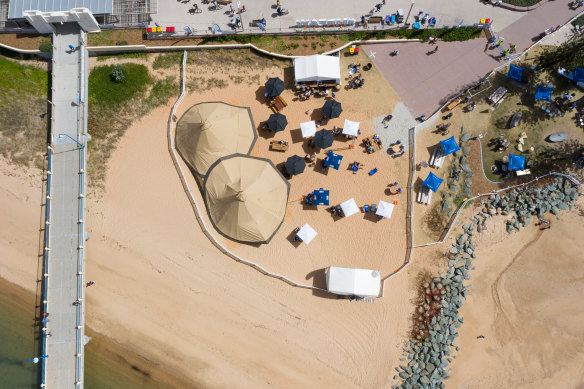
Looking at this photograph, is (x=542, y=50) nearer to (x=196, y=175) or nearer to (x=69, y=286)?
(x=196, y=175)

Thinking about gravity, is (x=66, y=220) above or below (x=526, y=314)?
above

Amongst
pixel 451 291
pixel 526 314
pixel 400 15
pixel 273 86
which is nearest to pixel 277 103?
pixel 273 86

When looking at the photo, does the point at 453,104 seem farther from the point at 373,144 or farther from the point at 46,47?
the point at 46,47

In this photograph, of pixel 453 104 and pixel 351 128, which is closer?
pixel 351 128

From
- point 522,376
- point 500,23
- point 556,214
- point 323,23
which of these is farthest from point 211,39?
point 522,376

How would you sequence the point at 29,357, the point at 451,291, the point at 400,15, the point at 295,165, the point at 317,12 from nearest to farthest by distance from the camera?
the point at 295,165 → the point at 29,357 → the point at 451,291 → the point at 400,15 → the point at 317,12

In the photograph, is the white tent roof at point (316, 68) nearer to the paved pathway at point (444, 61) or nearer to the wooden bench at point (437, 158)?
the paved pathway at point (444, 61)

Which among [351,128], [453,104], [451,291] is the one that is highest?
[453,104]
